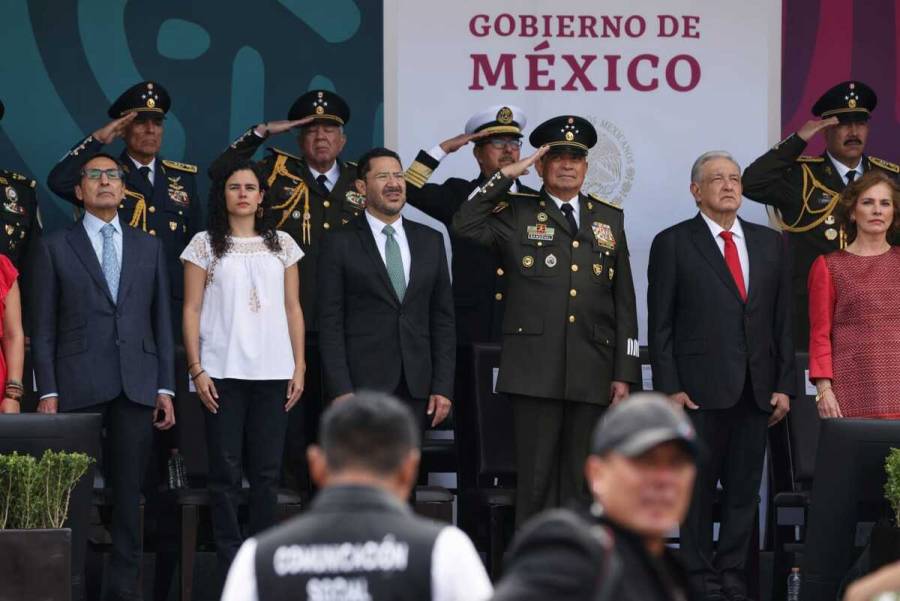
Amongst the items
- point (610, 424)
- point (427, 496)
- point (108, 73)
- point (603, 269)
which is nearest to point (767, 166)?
point (603, 269)

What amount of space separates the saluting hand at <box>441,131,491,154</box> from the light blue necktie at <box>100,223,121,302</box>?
5.06ft

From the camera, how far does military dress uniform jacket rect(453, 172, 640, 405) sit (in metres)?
6.77

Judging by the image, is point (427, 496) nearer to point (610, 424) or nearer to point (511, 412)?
point (511, 412)

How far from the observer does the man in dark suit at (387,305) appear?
682 cm

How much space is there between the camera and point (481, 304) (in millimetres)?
7781

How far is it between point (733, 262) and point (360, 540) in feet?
14.7

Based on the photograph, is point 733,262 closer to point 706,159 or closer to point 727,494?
point 706,159

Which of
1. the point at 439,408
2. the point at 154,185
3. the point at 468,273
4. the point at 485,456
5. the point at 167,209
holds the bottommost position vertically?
the point at 485,456

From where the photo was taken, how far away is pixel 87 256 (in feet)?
21.8

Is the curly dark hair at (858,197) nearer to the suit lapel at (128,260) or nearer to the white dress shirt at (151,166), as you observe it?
the suit lapel at (128,260)

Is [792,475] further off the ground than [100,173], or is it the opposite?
[100,173]

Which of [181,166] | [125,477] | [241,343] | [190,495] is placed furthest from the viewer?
[181,166]

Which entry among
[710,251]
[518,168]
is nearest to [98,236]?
[518,168]

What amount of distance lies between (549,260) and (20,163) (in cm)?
273
